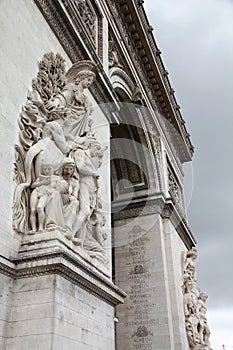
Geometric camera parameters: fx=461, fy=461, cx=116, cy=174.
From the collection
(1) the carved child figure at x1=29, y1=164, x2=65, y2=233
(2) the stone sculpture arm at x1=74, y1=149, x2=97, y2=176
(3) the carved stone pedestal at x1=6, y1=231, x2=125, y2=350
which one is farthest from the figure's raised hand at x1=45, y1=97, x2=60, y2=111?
(3) the carved stone pedestal at x1=6, y1=231, x2=125, y2=350

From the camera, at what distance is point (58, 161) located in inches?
217

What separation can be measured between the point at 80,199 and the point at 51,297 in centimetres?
165

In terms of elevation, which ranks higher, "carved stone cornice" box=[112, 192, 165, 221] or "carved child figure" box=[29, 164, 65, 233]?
"carved stone cornice" box=[112, 192, 165, 221]

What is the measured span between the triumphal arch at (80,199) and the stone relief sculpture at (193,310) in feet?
0.17

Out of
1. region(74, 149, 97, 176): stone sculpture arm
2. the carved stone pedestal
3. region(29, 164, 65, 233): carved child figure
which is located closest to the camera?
the carved stone pedestal

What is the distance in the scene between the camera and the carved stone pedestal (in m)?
4.40

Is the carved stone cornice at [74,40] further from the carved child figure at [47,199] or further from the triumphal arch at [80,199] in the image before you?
the carved child figure at [47,199]

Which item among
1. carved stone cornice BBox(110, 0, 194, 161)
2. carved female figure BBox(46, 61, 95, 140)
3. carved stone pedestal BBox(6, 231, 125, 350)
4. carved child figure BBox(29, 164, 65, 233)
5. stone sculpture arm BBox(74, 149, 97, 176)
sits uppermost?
carved stone cornice BBox(110, 0, 194, 161)

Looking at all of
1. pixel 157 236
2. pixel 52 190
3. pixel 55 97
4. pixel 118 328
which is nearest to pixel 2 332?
pixel 52 190

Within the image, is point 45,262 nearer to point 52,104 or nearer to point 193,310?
point 52,104

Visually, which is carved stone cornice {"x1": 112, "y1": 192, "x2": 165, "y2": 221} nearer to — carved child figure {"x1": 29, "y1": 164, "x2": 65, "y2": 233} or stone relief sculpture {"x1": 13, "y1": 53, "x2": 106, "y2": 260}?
stone relief sculpture {"x1": 13, "y1": 53, "x2": 106, "y2": 260}

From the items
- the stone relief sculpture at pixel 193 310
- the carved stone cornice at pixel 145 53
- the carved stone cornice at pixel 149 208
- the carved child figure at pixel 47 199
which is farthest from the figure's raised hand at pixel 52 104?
the stone relief sculpture at pixel 193 310

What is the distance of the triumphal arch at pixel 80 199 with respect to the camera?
470cm

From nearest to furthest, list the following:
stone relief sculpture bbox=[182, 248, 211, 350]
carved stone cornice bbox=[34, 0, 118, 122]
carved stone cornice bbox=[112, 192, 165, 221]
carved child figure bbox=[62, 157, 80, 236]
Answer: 1. carved child figure bbox=[62, 157, 80, 236]
2. carved stone cornice bbox=[34, 0, 118, 122]
3. stone relief sculpture bbox=[182, 248, 211, 350]
4. carved stone cornice bbox=[112, 192, 165, 221]
